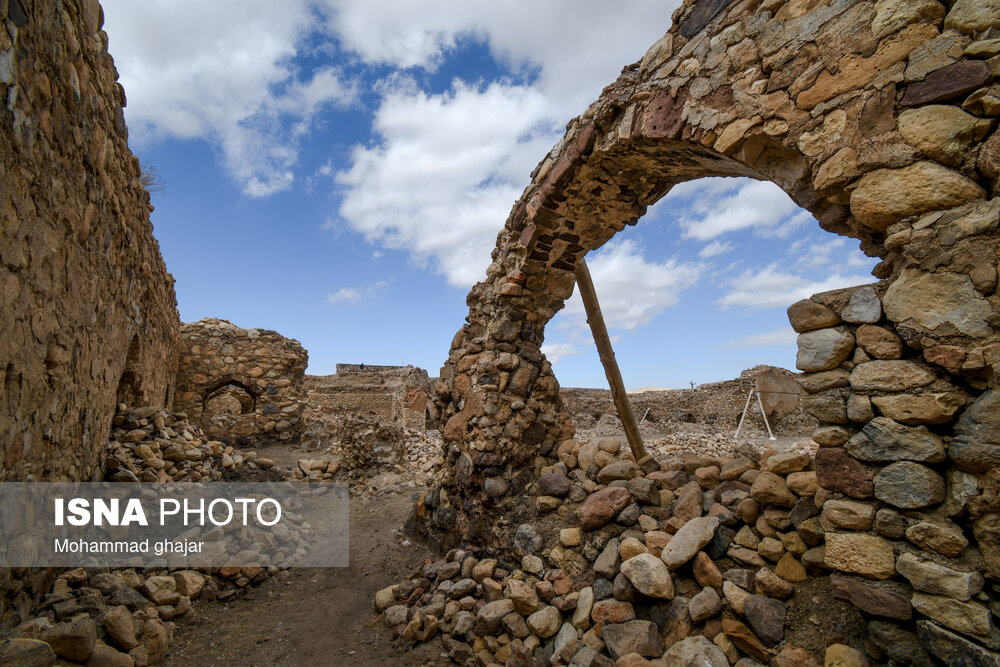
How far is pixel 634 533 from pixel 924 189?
7.81ft

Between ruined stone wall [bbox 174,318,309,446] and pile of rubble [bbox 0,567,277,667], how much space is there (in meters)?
5.49

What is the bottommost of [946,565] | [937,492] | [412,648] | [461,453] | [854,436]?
[412,648]

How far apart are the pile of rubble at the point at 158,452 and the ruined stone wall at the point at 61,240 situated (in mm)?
208

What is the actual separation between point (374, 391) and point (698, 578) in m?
14.5

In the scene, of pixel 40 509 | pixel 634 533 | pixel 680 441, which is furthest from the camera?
pixel 680 441

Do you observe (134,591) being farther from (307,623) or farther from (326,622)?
(326,622)

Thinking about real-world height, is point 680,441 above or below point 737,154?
below

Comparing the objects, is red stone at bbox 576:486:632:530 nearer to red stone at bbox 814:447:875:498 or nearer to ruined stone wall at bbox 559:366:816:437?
red stone at bbox 814:447:875:498

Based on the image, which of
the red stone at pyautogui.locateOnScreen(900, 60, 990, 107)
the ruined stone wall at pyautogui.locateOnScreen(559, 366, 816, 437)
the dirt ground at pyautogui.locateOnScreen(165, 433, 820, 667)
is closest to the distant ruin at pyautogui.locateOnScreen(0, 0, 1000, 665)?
the red stone at pyautogui.locateOnScreen(900, 60, 990, 107)

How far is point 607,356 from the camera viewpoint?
182 inches

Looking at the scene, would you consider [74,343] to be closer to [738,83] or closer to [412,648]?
[412,648]

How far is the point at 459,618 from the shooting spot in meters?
3.18

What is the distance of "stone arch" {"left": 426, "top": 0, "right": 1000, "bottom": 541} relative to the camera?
66.0 inches

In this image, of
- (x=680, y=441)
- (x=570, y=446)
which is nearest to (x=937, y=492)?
(x=570, y=446)
